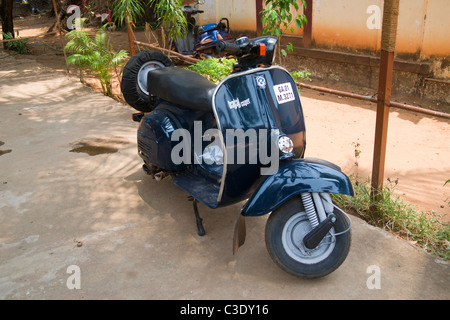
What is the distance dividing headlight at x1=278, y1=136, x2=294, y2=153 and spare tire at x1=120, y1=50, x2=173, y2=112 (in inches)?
62.7

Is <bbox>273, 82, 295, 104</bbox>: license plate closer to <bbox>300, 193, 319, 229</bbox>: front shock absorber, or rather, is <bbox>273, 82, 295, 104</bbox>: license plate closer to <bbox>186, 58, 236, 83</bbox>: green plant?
<bbox>300, 193, 319, 229</bbox>: front shock absorber

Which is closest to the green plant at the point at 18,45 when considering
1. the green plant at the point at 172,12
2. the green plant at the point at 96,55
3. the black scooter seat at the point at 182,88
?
the green plant at the point at 96,55

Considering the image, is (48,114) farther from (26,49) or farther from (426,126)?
(26,49)

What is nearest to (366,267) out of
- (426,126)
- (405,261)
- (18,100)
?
(405,261)

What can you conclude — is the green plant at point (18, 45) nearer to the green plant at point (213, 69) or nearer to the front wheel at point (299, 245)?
the green plant at point (213, 69)

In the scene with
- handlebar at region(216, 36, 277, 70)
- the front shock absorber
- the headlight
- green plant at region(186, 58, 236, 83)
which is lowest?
the front shock absorber

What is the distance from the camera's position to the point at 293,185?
244 cm

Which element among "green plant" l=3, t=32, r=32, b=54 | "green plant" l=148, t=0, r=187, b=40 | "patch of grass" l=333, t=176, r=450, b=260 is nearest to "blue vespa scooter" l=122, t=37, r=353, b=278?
"patch of grass" l=333, t=176, r=450, b=260

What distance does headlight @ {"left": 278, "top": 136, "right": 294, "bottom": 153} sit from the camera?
2658 millimetres

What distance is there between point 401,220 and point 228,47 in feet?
6.06

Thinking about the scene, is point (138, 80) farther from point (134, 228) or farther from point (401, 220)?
point (401, 220)

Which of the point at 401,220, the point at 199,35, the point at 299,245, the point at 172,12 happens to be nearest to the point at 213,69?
the point at 172,12
